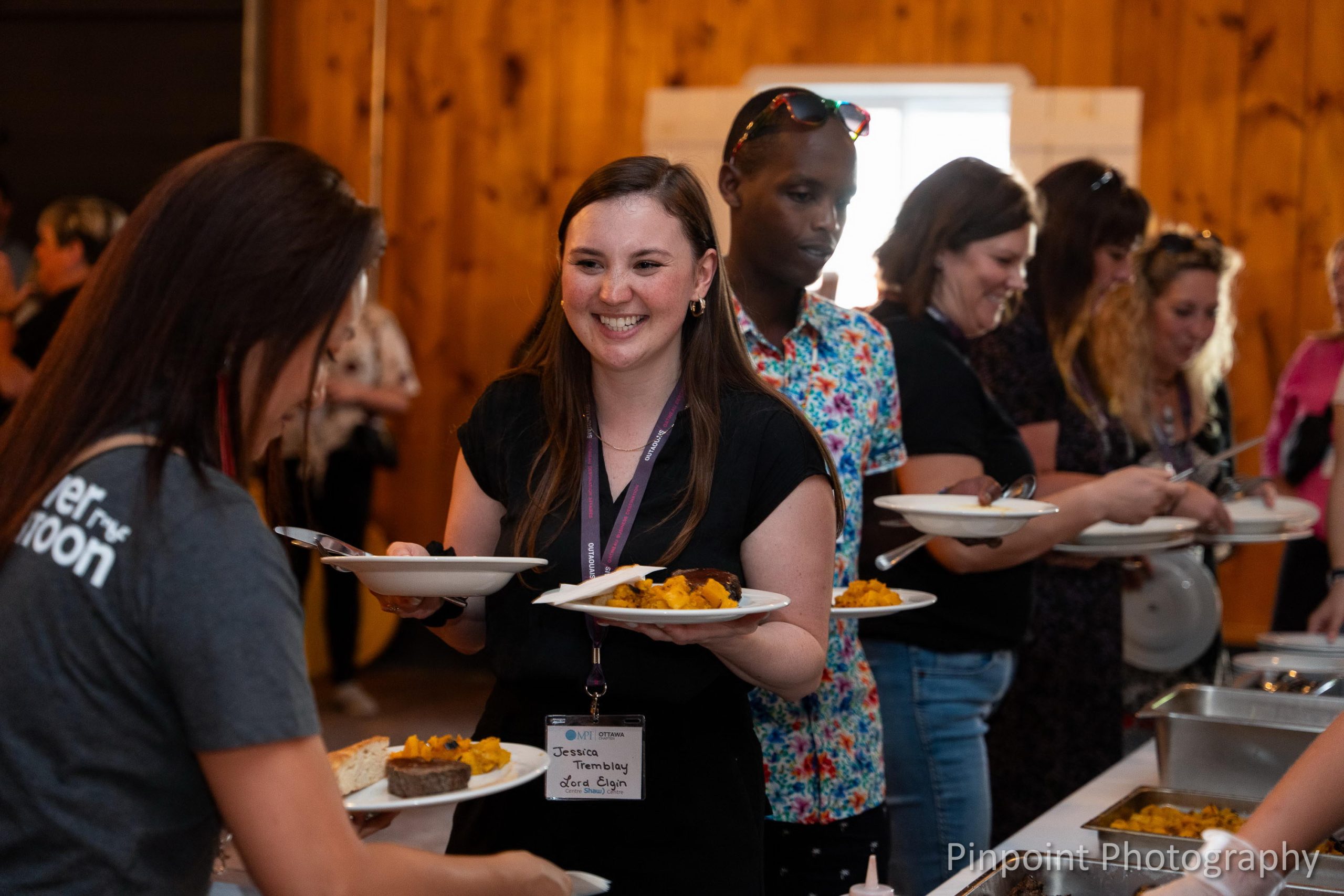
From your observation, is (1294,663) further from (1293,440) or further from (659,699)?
(1293,440)

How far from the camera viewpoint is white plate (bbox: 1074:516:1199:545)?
9.02 ft

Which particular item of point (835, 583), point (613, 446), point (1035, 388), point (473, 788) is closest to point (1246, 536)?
point (1035, 388)

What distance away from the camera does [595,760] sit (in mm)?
1588

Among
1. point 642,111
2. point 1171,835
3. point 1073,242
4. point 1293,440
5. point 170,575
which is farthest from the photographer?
point 642,111

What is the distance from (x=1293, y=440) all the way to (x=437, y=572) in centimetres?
314

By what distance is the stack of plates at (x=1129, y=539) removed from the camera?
9.02 ft

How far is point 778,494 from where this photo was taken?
167 centimetres

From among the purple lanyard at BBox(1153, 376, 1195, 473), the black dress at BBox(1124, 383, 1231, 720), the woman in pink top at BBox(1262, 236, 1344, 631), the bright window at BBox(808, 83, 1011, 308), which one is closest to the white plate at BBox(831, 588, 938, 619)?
the black dress at BBox(1124, 383, 1231, 720)

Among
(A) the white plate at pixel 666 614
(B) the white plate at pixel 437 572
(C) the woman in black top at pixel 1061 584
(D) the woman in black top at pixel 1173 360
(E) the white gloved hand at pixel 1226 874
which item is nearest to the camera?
(E) the white gloved hand at pixel 1226 874

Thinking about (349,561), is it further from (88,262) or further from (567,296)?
(88,262)

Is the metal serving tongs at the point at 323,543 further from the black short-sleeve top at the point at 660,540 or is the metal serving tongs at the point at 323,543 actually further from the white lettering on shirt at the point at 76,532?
the white lettering on shirt at the point at 76,532

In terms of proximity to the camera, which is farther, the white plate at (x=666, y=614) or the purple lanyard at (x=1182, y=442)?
the purple lanyard at (x=1182, y=442)

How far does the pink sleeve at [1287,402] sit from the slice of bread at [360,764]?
3269mm

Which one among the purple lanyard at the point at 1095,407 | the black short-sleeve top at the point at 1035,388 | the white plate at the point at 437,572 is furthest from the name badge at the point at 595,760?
the purple lanyard at the point at 1095,407
